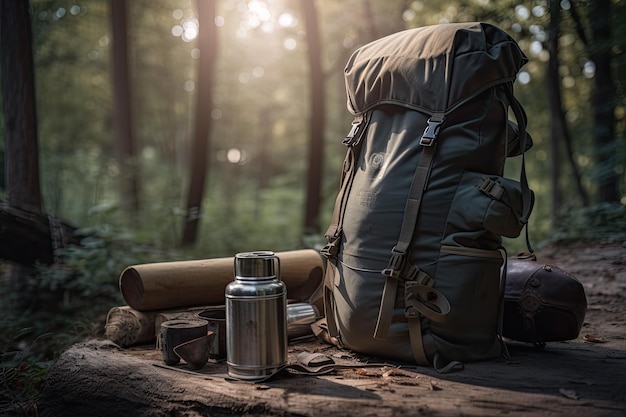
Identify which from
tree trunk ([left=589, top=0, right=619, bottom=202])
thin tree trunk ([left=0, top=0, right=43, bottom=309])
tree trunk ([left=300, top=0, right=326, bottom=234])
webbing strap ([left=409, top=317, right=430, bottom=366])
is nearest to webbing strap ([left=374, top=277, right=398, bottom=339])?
webbing strap ([left=409, top=317, right=430, bottom=366])

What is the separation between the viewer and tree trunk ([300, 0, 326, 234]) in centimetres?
970

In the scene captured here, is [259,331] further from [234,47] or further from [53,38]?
[234,47]

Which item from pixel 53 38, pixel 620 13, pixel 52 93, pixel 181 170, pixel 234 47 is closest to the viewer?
pixel 620 13

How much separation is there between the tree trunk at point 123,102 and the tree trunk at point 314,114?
3257 millimetres

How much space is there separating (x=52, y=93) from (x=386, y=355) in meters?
16.0

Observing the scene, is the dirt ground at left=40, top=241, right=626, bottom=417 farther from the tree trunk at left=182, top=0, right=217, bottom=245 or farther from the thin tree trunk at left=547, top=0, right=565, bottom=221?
the tree trunk at left=182, top=0, right=217, bottom=245

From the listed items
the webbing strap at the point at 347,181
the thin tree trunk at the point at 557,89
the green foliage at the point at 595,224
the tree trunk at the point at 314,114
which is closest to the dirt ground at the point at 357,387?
the webbing strap at the point at 347,181

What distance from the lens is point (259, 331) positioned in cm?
250

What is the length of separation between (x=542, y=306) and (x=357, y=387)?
117 centimetres

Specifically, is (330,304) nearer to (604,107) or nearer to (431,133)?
(431,133)

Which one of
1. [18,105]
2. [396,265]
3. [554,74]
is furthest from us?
[554,74]

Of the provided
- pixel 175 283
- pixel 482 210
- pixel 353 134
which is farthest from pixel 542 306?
pixel 175 283

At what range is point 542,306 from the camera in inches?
114

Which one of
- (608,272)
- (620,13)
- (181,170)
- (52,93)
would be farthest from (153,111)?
(608,272)
